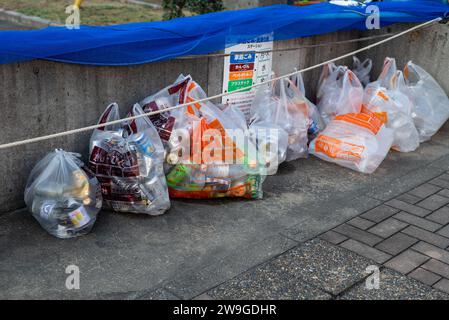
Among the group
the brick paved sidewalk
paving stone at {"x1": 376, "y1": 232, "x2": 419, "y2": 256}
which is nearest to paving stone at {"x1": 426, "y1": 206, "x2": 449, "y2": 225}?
the brick paved sidewalk

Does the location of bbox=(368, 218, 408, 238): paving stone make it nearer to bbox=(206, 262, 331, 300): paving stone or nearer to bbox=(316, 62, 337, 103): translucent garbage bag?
bbox=(206, 262, 331, 300): paving stone

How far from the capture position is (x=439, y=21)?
546 cm

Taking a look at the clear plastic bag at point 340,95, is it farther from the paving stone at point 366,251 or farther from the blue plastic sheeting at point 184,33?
the paving stone at point 366,251

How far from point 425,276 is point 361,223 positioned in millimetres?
643

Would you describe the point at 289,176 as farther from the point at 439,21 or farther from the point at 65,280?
the point at 439,21

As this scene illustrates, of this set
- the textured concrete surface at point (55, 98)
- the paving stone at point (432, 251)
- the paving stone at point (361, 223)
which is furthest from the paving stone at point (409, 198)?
the textured concrete surface at point (55, 98)

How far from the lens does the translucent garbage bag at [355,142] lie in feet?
14.3

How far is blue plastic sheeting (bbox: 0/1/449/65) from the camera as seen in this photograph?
3.25m

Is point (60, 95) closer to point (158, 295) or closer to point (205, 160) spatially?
point (205, 160)

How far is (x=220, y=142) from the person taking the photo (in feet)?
A: 12.3

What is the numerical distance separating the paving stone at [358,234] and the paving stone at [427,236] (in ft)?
0.81

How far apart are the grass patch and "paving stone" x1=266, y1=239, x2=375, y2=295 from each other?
22.2 feet

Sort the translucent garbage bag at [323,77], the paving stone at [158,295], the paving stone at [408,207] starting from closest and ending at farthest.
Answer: the paving stone at [158,295] < the paving stone at [408,207] < the translucent garbage bag at [323,77]
